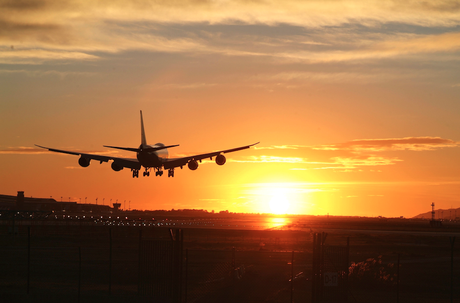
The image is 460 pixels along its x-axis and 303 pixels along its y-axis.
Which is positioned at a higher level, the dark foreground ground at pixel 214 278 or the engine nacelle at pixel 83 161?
the engine nacelle at pixel 83 161

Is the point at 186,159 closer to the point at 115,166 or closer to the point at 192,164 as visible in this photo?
the point at 192,164

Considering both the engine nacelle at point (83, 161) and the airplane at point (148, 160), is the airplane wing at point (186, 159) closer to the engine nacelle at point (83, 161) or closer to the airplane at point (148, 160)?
the airplane at point (148, 160)

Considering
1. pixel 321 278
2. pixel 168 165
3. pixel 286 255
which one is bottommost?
pixel 286 255

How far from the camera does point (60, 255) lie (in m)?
48.0

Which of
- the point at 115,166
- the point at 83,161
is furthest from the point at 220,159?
the point at 83,161

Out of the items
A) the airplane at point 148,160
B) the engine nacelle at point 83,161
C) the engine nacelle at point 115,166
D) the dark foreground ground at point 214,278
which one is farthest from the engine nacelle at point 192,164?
the engine nacelle at point 83,161

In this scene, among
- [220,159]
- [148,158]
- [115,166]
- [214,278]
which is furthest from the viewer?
[115,166]

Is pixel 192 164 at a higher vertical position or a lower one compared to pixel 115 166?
higher

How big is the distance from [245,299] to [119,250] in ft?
111

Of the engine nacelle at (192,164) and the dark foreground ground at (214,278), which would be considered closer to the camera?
the dark foreground ground at (214,278)

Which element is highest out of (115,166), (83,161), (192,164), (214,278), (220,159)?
(220,159)

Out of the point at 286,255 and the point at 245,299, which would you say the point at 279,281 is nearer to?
the point at 245,299

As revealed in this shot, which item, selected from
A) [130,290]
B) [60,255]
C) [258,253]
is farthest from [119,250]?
[130,290]

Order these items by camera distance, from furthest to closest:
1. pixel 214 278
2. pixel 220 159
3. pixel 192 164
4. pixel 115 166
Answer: pixel 192 164 → pixel 115 166 → pixel 220 159 → pixel 214 278
